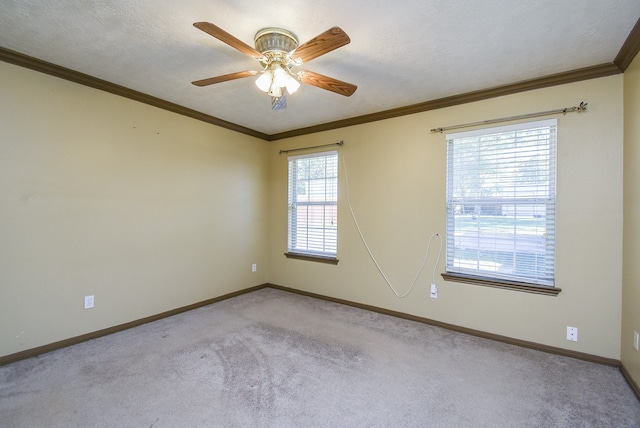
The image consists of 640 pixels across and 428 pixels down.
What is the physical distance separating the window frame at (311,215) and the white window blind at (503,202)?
151cm

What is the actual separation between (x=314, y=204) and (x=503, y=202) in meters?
2.36

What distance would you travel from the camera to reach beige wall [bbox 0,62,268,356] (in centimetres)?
236

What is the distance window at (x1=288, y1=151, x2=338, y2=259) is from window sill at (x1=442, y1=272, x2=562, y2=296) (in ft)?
5.16

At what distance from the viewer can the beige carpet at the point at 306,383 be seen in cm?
176

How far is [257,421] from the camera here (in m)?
1.72

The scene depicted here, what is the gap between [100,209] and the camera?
2824 mm

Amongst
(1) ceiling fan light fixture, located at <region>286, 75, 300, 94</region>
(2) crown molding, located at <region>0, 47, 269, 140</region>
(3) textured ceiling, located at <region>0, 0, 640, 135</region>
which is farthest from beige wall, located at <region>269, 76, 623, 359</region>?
(1) ceiling fan light fixture, located at <region>286, 75, 300, 94</region>

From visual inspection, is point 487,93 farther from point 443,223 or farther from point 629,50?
point 443,223

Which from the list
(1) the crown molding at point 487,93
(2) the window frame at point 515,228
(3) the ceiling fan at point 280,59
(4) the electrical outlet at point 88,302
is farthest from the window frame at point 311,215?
(4) the electrical outlet at point 88,302

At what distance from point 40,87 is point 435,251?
4.06 metres

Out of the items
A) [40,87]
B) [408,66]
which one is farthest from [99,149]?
[408,66]

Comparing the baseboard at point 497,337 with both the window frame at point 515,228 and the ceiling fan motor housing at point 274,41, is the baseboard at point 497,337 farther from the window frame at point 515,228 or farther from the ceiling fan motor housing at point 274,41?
the ceiling fan motor housing at point 274,41

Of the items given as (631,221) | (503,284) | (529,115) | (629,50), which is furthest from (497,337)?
(629,50)

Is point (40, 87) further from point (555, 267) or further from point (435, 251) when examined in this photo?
point (555, 267)
